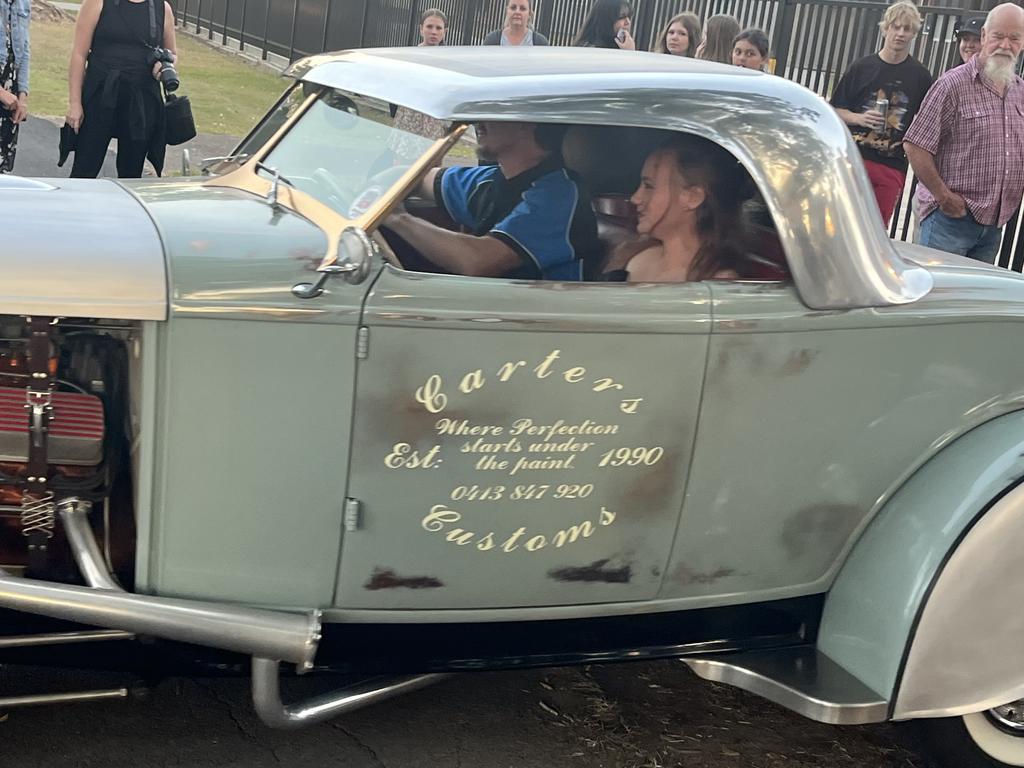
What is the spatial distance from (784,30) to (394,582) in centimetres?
881

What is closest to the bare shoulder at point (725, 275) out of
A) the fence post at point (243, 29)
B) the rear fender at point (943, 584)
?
the rear fender at point (943, 584)

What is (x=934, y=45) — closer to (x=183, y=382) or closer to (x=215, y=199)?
(x=215, y=199)

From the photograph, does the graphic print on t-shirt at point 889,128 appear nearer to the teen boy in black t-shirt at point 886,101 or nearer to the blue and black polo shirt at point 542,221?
the teen boy in black t-shirt at point 886,101

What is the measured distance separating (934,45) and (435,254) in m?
7.66

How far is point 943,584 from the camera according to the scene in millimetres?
2973

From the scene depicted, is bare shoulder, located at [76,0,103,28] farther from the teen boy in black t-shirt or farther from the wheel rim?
the wheel rim

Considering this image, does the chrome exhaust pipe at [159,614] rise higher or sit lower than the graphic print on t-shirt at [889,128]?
lower

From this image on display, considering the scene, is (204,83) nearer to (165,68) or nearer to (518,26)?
(518,26)

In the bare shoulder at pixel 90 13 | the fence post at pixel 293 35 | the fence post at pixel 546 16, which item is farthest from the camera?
the fence post at pixel 293 35

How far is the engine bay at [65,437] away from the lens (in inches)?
106

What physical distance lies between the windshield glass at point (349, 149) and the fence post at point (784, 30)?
783 centimetres

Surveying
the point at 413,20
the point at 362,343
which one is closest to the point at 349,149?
the point at 362,343

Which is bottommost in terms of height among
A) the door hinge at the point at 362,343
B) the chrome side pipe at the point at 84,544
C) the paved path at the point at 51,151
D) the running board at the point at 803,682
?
the paved path at the point at 51,151

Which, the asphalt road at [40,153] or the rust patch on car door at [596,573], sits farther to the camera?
the asphalt road at [40,153]
